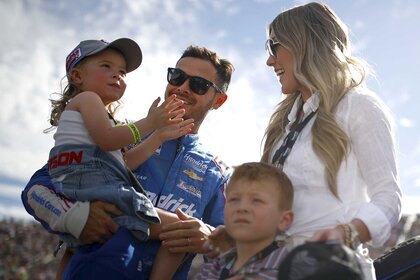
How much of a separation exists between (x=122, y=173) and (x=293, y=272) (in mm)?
1617

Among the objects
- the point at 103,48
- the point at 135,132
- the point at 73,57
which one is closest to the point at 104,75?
the point at 103,48

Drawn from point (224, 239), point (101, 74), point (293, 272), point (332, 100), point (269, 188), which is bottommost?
point (293, 272)

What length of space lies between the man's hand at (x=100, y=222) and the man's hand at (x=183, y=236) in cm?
31

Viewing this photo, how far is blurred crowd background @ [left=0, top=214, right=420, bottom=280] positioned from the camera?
21.7 meters

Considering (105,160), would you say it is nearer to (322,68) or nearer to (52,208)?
(52,208)

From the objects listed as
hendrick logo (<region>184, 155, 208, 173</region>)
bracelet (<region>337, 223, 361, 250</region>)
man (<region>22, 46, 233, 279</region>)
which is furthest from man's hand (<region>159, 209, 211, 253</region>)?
bracelet (<region>337, 223, 361, 250</region>)

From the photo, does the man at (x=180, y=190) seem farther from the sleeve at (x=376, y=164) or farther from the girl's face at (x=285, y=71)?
the sleeve at (x=376, y=164)

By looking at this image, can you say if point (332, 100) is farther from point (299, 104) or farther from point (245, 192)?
point (245, 192)

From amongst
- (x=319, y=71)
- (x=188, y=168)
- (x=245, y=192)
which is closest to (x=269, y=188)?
(x=245, y=192)

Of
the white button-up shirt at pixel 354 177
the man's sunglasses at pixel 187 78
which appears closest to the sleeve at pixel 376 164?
the white button-up shirt at pixel 354 177

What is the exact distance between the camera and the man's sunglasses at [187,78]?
4.08m

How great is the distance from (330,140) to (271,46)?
0.80m

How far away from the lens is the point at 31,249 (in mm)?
25703

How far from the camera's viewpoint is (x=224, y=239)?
2428 mm
